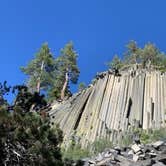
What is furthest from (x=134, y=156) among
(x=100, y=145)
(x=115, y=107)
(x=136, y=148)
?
(x=115, y=107)

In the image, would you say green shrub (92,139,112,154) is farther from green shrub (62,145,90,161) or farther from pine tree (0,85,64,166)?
pine tree (0,85,64,166)

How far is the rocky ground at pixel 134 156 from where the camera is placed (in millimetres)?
18642

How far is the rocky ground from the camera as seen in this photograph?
61.2 feet

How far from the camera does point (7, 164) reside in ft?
45.9

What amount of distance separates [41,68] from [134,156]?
35597mm

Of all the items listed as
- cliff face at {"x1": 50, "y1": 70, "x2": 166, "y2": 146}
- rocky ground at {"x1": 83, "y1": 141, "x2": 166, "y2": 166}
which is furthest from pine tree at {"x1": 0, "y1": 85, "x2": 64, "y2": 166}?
cliff face at {"x1": 50, "y1": 70, "x2": 166, "y2": 146}

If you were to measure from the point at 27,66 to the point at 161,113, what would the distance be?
1145 inches

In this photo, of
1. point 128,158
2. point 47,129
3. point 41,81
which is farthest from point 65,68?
point 47,129

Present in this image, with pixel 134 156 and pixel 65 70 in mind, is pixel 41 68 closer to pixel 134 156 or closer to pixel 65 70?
pixel 65 70

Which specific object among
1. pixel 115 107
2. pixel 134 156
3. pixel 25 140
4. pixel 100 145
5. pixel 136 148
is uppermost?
pixel 115 107

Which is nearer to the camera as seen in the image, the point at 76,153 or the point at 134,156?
the point at 134,156

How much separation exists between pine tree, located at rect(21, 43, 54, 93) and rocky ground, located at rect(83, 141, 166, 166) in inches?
1296

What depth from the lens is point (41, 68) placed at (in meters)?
54.3

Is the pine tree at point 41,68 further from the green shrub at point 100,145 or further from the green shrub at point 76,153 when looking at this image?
the green shrub at point 100,145
